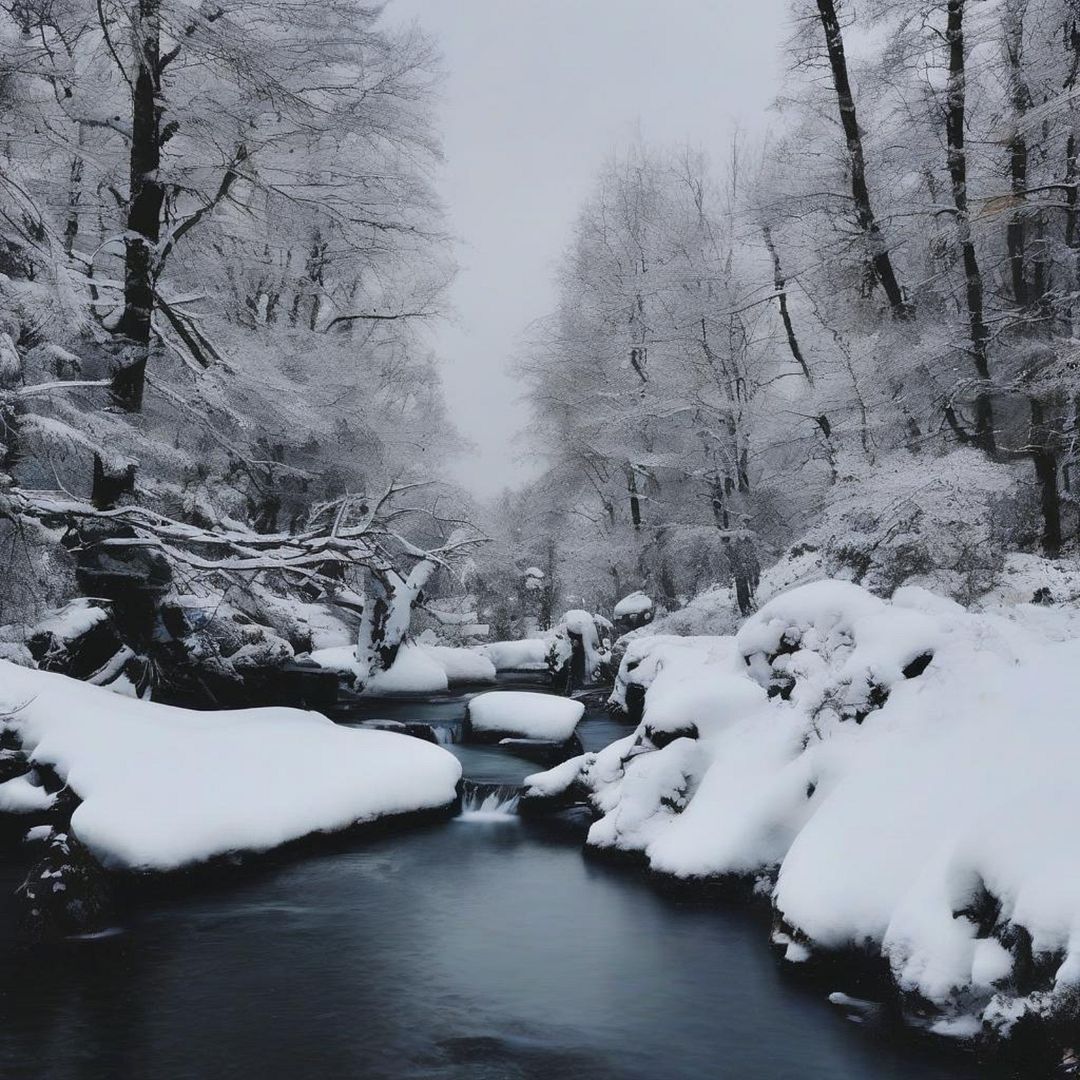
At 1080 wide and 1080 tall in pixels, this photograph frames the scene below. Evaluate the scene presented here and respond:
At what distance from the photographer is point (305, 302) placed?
2011 cm

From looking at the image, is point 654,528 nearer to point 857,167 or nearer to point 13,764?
point 857,167

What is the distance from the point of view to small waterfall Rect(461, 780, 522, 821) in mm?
10078

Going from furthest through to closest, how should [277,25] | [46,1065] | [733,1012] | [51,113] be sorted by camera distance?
[277,25] → [51,113] → [733,1012] → [46,1065]

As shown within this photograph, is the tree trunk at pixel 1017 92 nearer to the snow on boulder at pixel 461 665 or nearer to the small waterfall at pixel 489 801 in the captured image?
the small waterfall at pixel 489 801

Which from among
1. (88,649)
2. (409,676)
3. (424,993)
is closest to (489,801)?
(424,993)

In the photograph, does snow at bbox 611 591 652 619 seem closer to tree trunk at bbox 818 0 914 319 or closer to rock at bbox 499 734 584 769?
rock at bbox 499 734 584 769

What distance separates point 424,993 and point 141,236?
8.31 metres

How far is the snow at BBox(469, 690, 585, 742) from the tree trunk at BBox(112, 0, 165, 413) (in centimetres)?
671

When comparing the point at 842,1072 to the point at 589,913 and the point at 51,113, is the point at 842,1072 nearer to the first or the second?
the point at 589,913

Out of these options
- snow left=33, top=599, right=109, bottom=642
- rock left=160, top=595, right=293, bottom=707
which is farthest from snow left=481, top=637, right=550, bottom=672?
snow left=33, top=599, right=109, bottom=642

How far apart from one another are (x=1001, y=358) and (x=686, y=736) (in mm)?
6906

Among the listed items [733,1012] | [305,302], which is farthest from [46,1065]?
[305,302]

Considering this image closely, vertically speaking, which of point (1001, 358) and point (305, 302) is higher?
point (305, 302)

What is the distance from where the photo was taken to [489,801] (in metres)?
10.4
